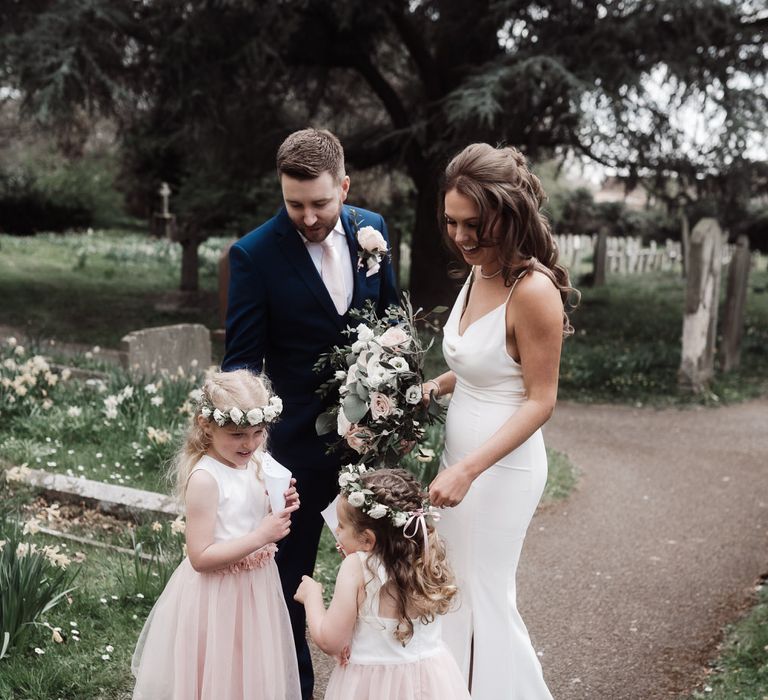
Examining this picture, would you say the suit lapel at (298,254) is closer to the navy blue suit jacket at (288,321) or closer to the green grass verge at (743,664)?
the navy blue suit jacket at (288,321)

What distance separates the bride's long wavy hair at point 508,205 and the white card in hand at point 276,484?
0.97 m

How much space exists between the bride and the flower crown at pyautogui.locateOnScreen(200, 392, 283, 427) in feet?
1.87

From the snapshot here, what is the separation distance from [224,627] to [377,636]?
614 millimetres

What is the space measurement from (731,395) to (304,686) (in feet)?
25.7

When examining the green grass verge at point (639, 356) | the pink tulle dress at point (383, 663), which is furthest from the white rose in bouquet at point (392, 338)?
the green grass verge at point (639, 356)

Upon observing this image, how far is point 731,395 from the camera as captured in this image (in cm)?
999

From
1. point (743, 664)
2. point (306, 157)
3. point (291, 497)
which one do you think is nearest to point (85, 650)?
point (291, 497)

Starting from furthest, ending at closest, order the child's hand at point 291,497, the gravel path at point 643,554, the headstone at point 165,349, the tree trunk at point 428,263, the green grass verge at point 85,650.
→ the tree trunk at point 428,263 < the headstone at point 165,349 < the gravel path at point 643,554 < the green grass verge at point 85,650 < the child's hand at point 291,497

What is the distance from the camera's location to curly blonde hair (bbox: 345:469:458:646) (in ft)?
8.30

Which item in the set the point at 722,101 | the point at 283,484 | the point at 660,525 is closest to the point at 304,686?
the point at 283,484

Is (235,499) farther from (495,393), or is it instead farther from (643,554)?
(643,554)

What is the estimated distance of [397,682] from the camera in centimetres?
259

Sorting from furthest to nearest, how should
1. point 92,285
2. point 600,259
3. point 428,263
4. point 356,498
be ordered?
1. point 600,259
2. point 92,285
3. point 428,263
4. point 356,498

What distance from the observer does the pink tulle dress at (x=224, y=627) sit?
2.90m
